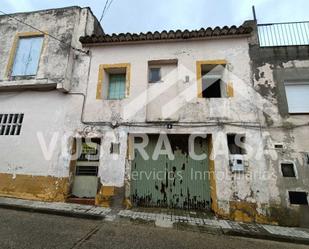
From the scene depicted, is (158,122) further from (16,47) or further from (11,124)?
(16,47)

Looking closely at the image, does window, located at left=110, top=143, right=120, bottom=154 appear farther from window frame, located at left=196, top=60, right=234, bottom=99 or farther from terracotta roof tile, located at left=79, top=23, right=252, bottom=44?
terracotta roof tile, located at left=79, top=23, right=252, bottom=44

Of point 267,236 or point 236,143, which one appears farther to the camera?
point 236,143

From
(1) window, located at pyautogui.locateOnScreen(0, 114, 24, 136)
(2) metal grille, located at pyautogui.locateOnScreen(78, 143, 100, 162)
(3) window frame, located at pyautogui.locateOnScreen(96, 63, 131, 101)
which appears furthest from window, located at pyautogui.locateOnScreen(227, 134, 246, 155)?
(1) window, located at pyautogui.locateOnScreen(0, 114, 24, 136)

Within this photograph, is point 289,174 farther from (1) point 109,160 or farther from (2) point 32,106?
(2) point 32,106

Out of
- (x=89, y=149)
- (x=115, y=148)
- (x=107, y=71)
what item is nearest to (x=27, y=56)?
(x=107, y=71)

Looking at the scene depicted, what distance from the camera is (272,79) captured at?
21.3 feet

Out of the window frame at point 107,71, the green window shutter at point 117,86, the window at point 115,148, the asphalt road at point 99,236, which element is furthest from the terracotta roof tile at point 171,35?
the asphalt road at point 99,236

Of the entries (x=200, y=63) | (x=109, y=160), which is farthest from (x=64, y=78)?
(x=200, y=63)

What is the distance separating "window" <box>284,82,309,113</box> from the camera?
627 centimetres

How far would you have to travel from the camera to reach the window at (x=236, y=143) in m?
6.27

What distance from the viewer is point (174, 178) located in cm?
654

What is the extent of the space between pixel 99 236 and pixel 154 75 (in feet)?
17.7

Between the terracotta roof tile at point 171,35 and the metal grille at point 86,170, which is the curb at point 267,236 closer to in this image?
the metal grille at point 86,170

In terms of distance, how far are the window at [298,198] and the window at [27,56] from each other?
935 cm
